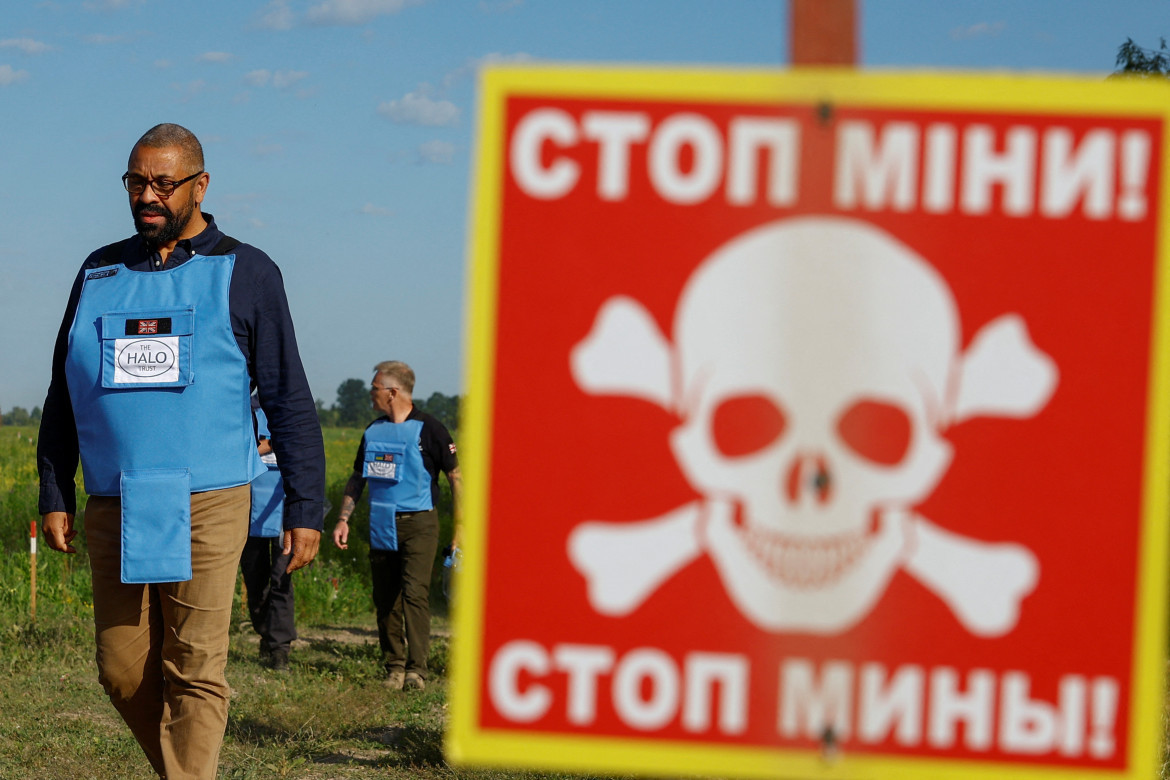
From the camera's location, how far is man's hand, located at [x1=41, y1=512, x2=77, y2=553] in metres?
4.09

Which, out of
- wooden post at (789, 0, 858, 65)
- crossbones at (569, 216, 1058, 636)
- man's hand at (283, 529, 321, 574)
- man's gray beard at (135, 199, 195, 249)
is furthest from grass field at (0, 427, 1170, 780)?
wooden post at (789, 0, 858, 65)

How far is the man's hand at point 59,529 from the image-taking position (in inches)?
161

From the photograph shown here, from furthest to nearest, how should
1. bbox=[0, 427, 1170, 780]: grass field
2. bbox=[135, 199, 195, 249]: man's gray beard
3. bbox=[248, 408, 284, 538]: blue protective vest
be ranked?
bbox=[248, 408, 284, 538]: blue protective vest < bbox=[0, 427, 1170, 780]: grass field < bbox=[135, 199, 195, 249]: man's gray beard

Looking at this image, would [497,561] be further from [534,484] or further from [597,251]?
[597,251]

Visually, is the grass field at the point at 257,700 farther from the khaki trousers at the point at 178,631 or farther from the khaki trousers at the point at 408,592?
the khaki trousers at the point at 178,631

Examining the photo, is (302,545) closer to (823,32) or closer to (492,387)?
(492,387)

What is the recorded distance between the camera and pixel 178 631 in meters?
3.79

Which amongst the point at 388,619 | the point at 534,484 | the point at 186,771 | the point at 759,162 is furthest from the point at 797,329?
the point at 388,619

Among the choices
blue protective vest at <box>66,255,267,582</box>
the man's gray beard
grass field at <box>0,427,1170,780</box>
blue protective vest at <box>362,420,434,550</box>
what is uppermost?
the man's gray beard

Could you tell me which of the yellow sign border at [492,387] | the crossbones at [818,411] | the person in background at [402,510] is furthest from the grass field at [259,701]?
the crossbones at [818,411]

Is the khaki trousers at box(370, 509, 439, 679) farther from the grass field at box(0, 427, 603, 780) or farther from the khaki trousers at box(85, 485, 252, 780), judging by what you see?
the khaki trousers at box(85, 485, 252, 780)

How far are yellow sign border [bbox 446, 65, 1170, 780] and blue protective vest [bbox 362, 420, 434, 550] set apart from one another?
6.22m

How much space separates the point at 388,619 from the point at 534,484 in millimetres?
6504

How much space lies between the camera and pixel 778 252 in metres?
1.54
